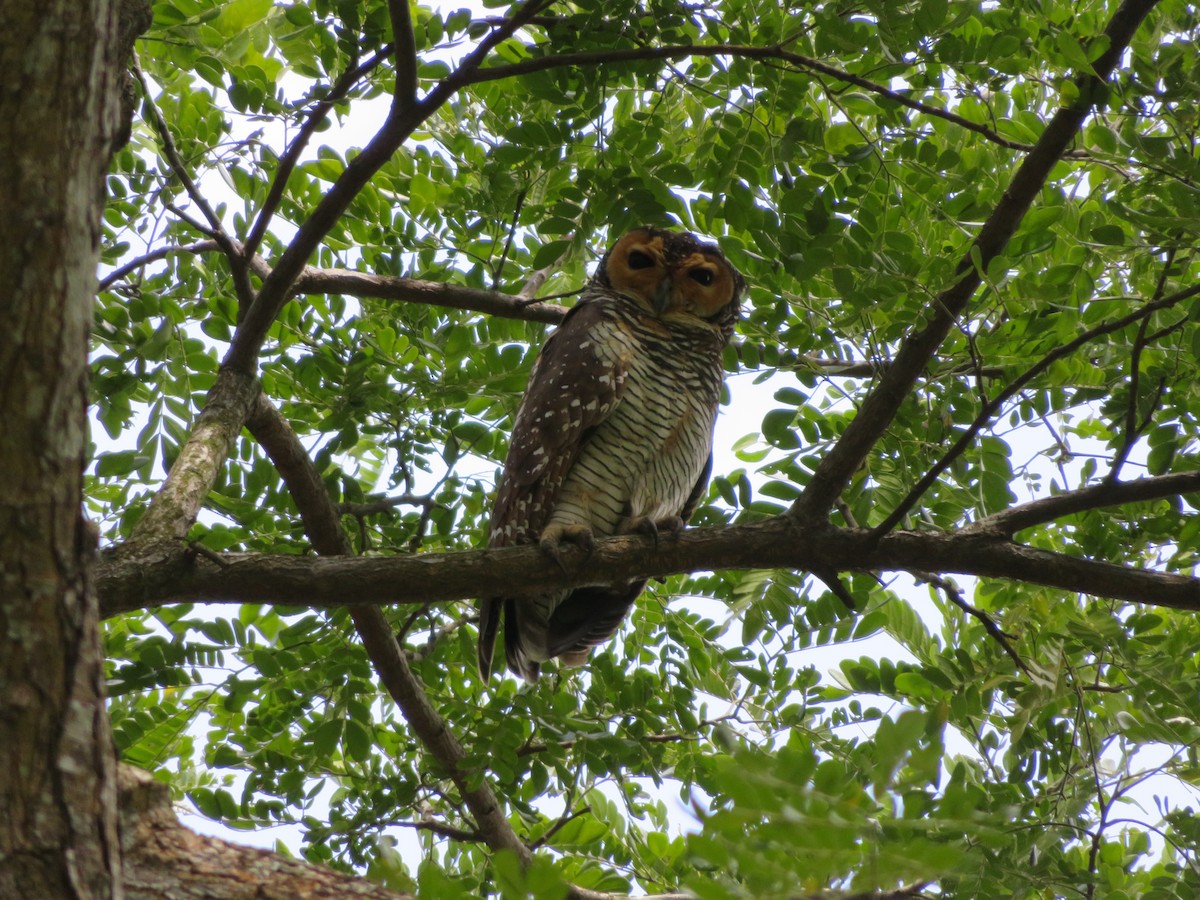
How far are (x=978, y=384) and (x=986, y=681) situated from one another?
1.07 meters

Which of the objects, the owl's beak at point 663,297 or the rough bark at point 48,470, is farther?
the owl's beak at point 663,297

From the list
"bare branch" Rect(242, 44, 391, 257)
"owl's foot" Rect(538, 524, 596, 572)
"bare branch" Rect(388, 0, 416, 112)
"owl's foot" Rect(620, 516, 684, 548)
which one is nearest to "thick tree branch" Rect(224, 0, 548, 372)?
"bare branch" Rect(388, 0, 416, 112)

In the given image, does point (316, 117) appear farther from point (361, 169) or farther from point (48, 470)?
point (48, 470)

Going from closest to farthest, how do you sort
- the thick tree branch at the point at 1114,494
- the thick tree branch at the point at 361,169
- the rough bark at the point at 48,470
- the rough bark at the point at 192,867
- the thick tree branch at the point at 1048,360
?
1. the rough bark at the point at 48,470
2. the rough bark at the point at 192,867
3. the thick tree branch at the point at 1048,360
4. the thick tree branch at the point at 1114,494
5. the thick tree branch at the point at 361,169

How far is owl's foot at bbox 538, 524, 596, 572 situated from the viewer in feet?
11.0

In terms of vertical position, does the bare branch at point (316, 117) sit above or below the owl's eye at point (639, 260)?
below

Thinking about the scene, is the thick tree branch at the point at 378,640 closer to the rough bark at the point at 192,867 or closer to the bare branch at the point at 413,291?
the bare branch at the point at 413,291

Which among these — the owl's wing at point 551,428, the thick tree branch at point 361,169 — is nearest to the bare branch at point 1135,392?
the owl's wing at point 551,428

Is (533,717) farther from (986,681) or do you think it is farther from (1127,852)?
(1127,852)

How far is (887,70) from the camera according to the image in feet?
11.0

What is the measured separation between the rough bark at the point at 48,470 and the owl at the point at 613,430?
256cm

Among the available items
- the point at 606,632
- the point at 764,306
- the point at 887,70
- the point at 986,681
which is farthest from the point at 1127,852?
the point at 887,70

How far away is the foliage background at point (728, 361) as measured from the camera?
129 inches

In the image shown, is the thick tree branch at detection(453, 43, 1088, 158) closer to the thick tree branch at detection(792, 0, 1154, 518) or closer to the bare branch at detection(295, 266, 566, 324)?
the thick tree branch at detection(792, 0, 1154, 518)
